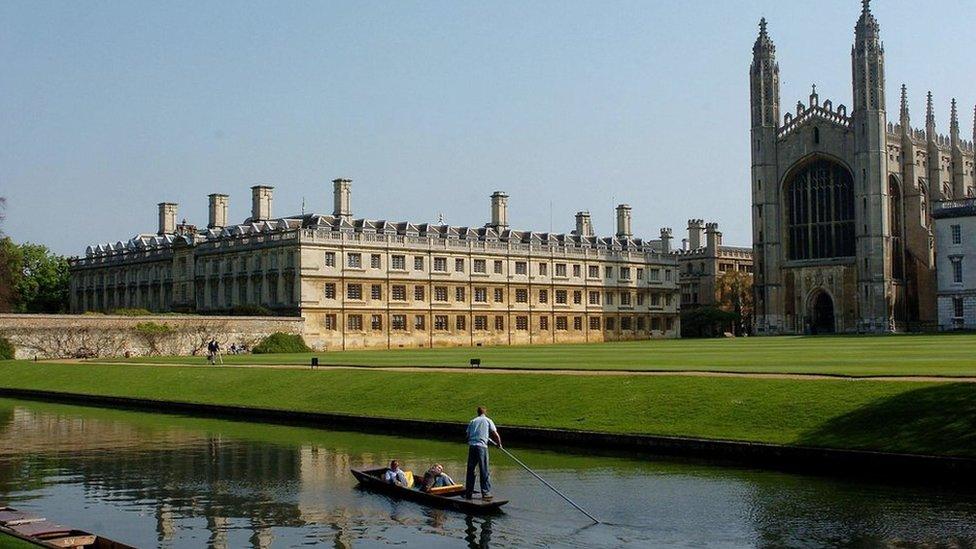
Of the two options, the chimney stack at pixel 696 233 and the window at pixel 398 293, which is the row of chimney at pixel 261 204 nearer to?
the window at pixel 398 293

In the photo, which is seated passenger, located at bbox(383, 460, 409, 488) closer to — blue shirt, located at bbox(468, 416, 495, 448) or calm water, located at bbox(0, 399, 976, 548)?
calm water, located at bbox(0, 399, 976, 548)

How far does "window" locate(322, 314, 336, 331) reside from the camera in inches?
2894

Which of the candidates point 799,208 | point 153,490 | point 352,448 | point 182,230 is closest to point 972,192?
point 799,208

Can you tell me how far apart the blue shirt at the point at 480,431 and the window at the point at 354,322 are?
56618 mm

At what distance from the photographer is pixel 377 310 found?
76.9m

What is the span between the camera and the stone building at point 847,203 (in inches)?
3590

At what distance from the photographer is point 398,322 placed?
78.2m

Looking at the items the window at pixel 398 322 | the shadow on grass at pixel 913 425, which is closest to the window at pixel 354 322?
the window at pixel 398 322

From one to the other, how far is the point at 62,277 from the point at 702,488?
305 ft

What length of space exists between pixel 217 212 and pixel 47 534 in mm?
80015

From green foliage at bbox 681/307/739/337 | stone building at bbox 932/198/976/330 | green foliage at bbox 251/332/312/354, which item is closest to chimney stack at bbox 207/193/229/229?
green foliage at bbox 251/332/312/354

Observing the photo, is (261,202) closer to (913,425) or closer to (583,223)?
(583,223)

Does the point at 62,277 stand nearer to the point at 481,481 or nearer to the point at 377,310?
the point at 377,310

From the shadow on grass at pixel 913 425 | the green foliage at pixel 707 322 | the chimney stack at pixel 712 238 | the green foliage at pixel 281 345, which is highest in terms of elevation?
the chimney stack at pixel 712 238
